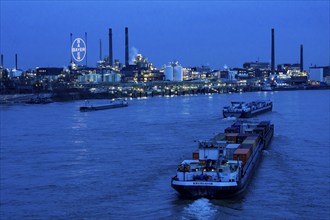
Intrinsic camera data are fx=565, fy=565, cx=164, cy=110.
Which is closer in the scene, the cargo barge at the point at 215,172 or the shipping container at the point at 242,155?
the cargo barge at the point at 215,172

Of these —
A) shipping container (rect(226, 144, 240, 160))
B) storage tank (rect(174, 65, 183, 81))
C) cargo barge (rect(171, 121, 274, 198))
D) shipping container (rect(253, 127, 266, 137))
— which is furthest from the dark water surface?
storage tank (rect(174, 65, 183, 81))

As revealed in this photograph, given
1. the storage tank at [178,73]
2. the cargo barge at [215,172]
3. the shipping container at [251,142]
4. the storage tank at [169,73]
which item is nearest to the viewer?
the cargo barge at [215,172]

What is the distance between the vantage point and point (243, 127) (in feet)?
59.4

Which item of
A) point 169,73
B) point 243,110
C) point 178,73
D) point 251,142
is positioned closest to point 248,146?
point 251,142

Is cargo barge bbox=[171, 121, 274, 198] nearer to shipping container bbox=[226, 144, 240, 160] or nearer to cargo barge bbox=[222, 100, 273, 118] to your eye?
shipping container bbox=[226, 144, 240, 160]

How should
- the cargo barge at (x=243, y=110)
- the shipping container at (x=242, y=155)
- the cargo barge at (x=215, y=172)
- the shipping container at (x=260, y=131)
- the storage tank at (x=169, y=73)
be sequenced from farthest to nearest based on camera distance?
the storage tank at (x=169, y=73)
the cargo barge at (x=243, y=110)
the shipping container at (x=260, y=131)
the shipping container at (x=242, y=155)
the cargo barge at (x=215, y=172)

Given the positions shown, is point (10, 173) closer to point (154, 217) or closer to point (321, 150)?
point (154, 217)

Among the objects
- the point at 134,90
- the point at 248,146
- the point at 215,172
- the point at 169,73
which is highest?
the point at 169,73

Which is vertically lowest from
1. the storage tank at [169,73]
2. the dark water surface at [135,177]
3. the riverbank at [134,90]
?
the dark water surface at [135,177]

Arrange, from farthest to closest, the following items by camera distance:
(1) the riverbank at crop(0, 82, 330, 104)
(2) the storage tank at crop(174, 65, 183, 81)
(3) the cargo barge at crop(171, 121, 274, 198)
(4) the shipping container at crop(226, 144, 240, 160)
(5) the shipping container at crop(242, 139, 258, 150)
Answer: (2) the storage tank at crop(174, 65, 183, 81)
(1) the riverbank at crop(0, 82, 330, 104)
(5) the shipping container at crop(242, 139, 258, 150)
(4) the shipping container at crop(226, 144, 240, 160)
(3) the cargo barge at crop(171, 121, 274, 198)

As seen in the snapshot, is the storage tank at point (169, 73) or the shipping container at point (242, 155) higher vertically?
the storage tank at point (169, 73)

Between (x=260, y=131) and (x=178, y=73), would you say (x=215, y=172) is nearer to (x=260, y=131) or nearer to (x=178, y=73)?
(x=260, y=131)

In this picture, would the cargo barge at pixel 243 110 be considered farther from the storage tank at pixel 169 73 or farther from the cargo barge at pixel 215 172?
the storage tank at pixel 169 73

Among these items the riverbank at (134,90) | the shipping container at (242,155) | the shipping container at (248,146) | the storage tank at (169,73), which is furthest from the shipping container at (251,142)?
the storage tank at (169,73)
